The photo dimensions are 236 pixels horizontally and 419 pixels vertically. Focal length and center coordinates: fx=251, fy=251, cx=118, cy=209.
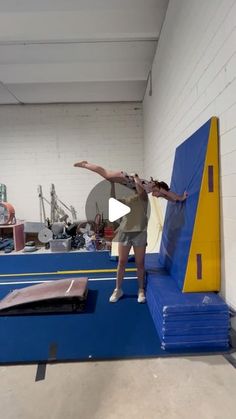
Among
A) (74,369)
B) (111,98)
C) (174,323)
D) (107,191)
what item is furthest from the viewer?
(111,98)

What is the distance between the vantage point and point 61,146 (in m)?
6.63

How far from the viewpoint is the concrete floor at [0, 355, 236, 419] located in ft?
4.27

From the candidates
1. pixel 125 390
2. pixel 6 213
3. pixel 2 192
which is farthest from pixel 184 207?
pixel 2 192

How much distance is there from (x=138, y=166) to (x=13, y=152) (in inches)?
131

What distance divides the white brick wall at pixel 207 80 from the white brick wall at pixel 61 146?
3019 mm

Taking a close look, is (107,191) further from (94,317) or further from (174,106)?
(174,106)

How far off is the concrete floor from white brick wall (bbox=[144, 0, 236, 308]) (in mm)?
599

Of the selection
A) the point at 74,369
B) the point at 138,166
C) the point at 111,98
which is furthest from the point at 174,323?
the point at 111,98

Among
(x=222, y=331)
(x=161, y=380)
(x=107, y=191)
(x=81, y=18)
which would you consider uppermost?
A: (x=81, y=18)

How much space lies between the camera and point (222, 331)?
6.00 feet

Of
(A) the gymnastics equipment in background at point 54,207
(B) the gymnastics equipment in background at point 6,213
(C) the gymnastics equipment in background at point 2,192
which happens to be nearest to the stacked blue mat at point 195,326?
(B) the gymnastics equipment in background at point 6,213

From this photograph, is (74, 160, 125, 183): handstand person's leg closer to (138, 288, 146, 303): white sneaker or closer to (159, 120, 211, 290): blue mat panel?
(159, 120, 211, 290): blue mat panel
